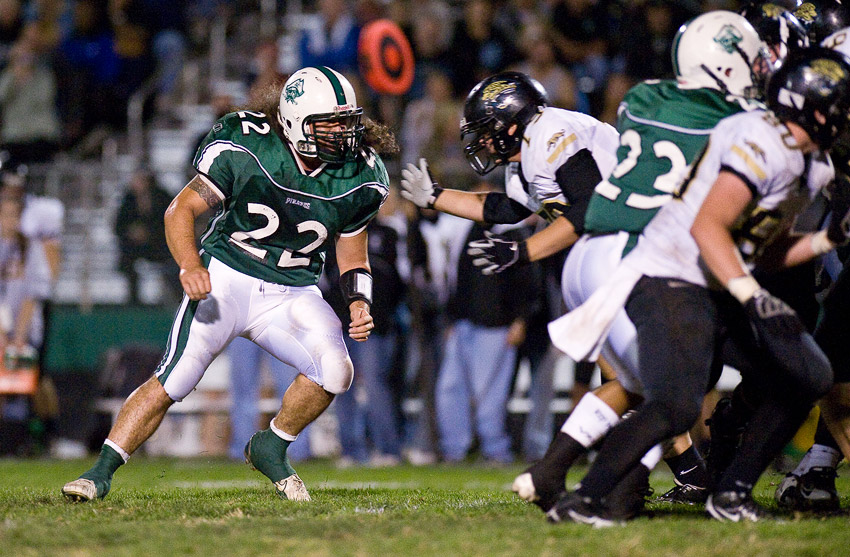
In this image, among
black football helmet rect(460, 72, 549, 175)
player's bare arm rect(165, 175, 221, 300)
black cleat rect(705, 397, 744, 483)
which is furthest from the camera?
black cleat rect(705, 397, 744, 483)

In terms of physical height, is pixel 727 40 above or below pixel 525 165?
above

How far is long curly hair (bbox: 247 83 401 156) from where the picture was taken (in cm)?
530

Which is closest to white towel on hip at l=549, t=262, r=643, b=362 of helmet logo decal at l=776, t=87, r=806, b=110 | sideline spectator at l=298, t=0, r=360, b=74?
helmet logo decal at l=776, t=87, r=806, b=110

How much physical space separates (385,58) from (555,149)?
4.49 metres

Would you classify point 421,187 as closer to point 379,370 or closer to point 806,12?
point 806,12

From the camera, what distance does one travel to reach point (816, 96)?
12.6ft

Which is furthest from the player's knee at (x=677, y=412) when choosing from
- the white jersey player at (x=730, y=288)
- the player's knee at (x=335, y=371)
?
the player's knee at (x=335, y=371)

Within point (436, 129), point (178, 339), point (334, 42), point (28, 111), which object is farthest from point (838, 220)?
point (28, 111)

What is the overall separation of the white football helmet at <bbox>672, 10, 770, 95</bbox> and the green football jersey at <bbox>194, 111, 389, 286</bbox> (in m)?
1.64

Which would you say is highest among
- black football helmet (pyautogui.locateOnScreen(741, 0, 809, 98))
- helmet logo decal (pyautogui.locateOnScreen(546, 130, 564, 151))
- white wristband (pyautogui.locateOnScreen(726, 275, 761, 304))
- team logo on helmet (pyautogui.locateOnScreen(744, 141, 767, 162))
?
black football helmet (pyautogui.locateOnScreen(741, 0, 809, 98))

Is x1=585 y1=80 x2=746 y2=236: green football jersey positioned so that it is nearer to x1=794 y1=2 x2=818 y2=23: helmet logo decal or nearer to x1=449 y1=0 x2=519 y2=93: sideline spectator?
x1=794 y1=2 x2=818 y2=23: helmet logo decal

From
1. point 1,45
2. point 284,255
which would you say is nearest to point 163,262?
point 1,45

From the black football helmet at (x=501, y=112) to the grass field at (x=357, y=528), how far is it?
1605 mm

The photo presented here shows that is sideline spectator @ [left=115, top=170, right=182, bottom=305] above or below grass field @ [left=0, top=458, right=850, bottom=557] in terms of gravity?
above
